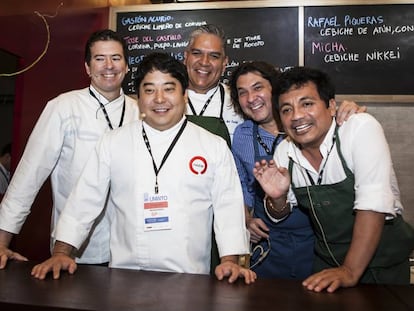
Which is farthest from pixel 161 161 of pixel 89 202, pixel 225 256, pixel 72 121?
pixel 72 121

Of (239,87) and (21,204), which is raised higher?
(239,87)

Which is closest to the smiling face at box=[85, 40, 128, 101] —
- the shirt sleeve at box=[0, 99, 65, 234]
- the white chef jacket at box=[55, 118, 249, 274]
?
the shirt sleeve at box=[0, 99, 65, 234]

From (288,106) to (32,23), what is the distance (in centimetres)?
145

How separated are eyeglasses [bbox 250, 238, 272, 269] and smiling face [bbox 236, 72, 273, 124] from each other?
0.55m

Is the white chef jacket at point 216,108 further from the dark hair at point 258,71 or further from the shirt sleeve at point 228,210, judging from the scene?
the shirt sleeve at point 228,210

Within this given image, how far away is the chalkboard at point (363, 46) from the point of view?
2.65 metres

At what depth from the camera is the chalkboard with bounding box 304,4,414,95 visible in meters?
2.65

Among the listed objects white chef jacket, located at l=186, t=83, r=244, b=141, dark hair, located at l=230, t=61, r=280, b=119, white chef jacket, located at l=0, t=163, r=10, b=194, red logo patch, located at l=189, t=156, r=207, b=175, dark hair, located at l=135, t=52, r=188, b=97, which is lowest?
white chef jacket, located at l=0, t=163, r=10, b=194

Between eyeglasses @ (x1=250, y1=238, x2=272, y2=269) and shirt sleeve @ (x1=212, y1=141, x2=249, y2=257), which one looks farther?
eyeglasses @ (x1=250, y1=238, x2=272, y2=269)

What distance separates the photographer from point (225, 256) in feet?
4.37

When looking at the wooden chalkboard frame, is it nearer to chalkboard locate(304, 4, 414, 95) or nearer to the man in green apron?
chalkboard locate(304, 4, 414, 95)

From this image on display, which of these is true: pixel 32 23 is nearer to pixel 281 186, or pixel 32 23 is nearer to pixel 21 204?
pixel 21 204

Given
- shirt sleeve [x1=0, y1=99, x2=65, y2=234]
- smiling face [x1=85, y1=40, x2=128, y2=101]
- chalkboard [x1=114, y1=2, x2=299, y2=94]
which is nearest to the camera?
shirt sleeve [x1=0, y1=99, x2=65, y2=234]

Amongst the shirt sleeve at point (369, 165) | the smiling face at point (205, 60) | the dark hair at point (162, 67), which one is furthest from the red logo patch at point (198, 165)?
the smiling face at point (205, 60)
